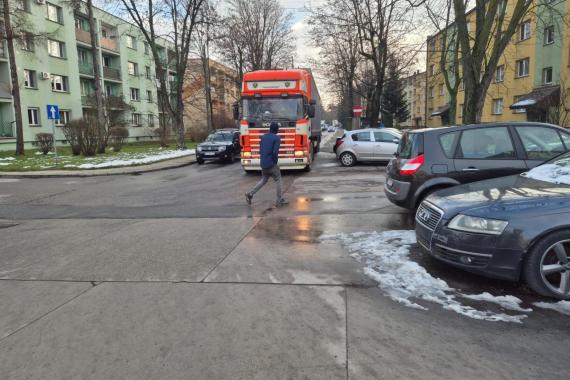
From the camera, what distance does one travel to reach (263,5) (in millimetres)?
42469

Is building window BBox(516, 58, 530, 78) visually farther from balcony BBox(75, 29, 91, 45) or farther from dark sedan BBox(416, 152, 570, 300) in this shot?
balcony BBox(75, 29, 91, 45)

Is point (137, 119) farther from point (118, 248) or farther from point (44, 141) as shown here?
point (118, 248)

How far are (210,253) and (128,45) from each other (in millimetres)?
49524

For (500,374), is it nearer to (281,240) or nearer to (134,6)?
(281,240)

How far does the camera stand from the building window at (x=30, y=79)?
33.2 m

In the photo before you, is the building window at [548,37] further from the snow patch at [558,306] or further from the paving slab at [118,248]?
the snow patch at [558,306]

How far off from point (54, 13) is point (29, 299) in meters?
40.4

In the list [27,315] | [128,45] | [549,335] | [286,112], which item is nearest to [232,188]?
[286,112]

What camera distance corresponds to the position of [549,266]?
4000mm

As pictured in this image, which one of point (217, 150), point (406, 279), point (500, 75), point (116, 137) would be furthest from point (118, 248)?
point (500, 75)

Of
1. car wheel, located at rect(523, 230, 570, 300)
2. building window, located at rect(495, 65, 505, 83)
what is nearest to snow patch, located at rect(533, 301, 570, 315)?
car wheel, located at rect(523, 230, 570, 300)

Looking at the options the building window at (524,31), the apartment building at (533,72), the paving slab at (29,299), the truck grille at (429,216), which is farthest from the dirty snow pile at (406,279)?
the building window at (524,31)

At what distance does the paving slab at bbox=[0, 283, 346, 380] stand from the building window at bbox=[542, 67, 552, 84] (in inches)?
1286

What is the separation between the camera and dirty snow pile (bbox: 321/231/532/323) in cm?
386
